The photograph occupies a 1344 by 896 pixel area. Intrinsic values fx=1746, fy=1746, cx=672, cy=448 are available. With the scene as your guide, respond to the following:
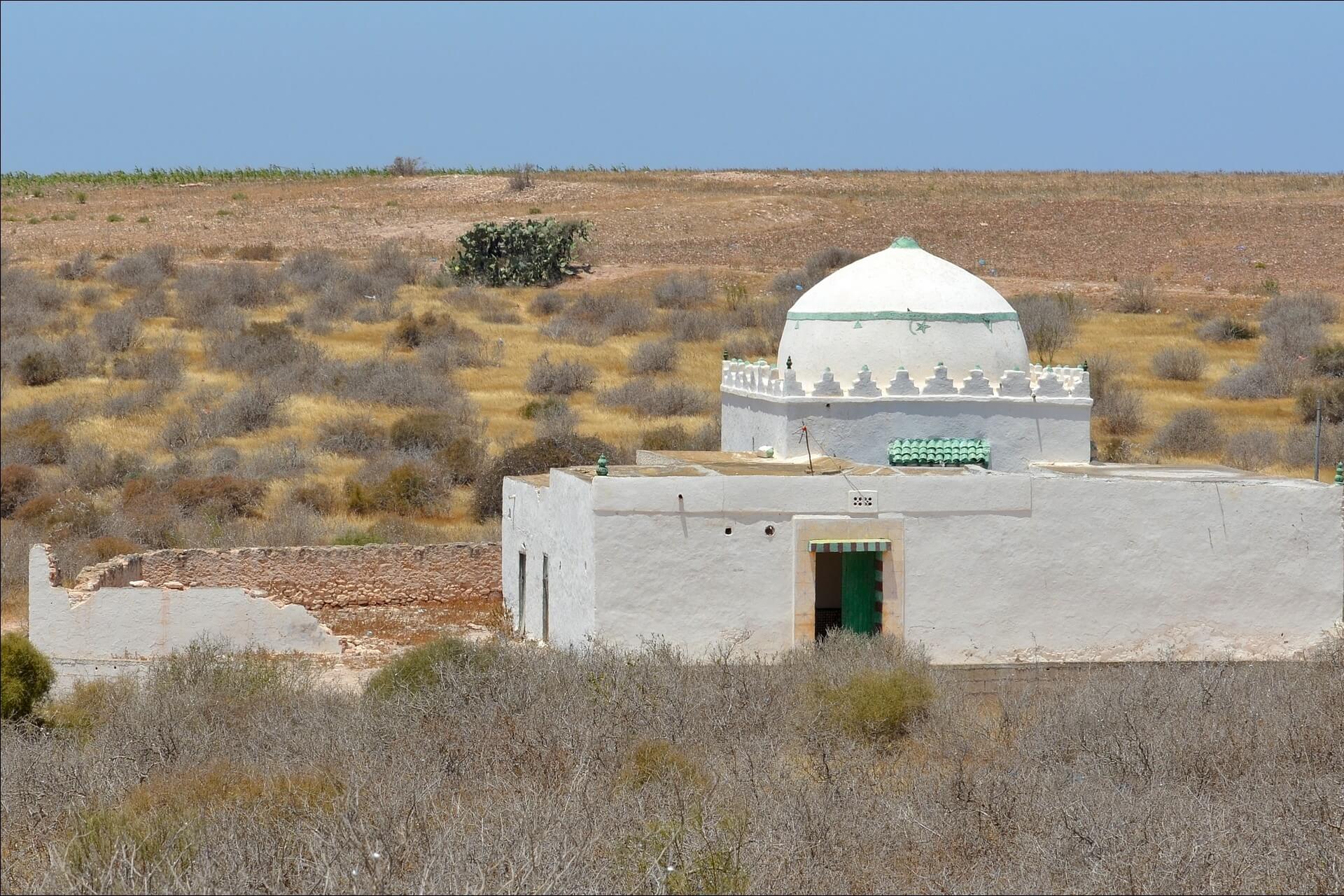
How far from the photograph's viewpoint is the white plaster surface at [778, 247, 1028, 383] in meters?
17.7

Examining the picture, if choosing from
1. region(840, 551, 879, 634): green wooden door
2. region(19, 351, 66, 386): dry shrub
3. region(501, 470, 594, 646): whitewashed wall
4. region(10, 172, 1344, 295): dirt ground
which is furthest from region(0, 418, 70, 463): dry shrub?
region(10, 172, 1344, 295): dirt ground

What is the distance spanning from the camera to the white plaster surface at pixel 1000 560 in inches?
611

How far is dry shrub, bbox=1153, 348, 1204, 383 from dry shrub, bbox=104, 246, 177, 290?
78.3 ft

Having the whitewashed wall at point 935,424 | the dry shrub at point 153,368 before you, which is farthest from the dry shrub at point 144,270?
the whitewashed wall at point 935,424

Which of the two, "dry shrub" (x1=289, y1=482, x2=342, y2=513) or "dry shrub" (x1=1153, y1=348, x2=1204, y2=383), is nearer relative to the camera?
"dry shrub" (x1=289, y1=482, x2=342, y2=513)

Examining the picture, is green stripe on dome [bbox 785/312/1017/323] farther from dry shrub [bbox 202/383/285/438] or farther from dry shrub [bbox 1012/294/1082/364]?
dry shrub [bbox 202/383/285/438]

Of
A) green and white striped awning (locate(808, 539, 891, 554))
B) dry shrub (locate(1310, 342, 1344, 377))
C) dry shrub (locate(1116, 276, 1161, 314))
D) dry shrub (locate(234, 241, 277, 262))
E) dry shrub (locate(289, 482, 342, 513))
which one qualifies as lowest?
dry shrub (locate(289, 482, 342, 513))

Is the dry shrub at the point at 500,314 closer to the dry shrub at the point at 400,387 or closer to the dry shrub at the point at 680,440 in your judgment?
the dry shrub at the point at 400,387

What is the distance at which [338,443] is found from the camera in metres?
29.7

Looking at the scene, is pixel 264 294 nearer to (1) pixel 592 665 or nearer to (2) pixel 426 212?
(2) pixel 426 212

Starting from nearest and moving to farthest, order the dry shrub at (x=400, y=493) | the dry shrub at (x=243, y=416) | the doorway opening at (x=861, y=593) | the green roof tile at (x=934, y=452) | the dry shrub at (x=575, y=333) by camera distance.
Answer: the doorway opening at (x=861, y=593), the green roof tile at (x=934, y=452), the dry shrub at (x=400, y=493), the dry shrub at (x=243, y=416), the dry shrub at (x=575, y=333)

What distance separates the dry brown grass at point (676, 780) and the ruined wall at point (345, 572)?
3694 mm

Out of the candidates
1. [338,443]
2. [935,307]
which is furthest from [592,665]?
[338,443]

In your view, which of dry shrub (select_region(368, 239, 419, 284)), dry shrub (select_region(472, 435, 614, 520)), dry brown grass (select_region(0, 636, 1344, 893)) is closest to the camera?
dry brown grass (select_region(0, 636, 1344, 893))
